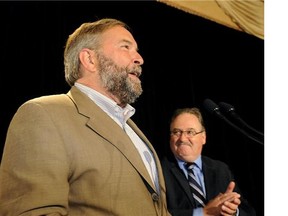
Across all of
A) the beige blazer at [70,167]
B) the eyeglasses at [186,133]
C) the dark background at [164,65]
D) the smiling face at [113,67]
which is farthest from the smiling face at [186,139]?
the beige blazer at [70,167]

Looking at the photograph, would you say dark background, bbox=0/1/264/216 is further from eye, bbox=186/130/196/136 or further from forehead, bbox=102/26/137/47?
forehead, bbox=102/26/137/47

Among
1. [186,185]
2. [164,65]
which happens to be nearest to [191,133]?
[186,185]

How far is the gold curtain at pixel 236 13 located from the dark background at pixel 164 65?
8cm

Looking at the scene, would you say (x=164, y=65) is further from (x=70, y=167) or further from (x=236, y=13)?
(x=70, y=167)

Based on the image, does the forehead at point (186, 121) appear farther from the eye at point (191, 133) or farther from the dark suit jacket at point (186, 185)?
the dark suit jacket at point (186, 185)

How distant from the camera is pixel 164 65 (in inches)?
120

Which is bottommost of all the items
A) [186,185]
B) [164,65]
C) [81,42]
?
[186,185]

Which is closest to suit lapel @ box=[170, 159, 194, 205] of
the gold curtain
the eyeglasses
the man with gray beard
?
the eyeglasses

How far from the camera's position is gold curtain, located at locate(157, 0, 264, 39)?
3.27 meters

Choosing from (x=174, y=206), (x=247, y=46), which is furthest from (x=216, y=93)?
(x=174, y=206)

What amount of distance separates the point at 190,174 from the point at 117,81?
2.95ft

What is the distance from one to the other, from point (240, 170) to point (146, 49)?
1.24 metres

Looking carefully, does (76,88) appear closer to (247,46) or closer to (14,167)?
(14,167)
